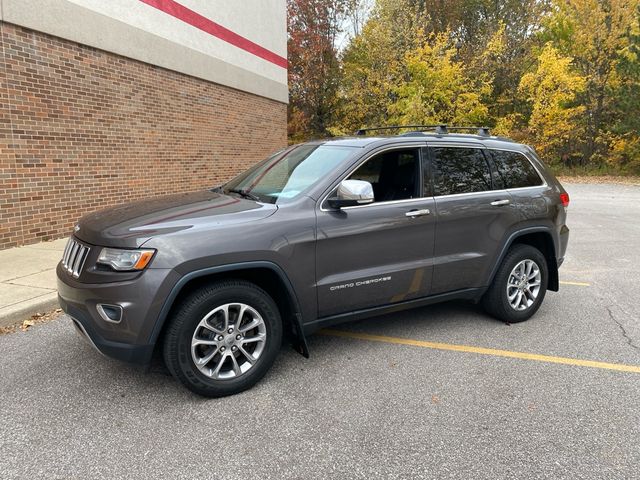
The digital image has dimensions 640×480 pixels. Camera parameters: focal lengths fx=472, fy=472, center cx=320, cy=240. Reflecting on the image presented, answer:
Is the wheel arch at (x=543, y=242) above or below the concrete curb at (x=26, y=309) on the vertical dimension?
above

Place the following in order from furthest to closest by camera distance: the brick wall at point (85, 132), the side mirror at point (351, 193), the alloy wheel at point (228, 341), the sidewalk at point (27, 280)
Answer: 1. the brick wall at point (85, 132)
2. the sidewalk at point (27, 280)
3. the side mirror at point (351, 193)
4. the alloy wheel at point (228, 341)

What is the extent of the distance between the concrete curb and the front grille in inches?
60.0

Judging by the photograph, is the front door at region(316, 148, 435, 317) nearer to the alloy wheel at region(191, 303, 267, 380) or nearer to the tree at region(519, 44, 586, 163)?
the alloy wheel at region(191, 303, 267, 380)

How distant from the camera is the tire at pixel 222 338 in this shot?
9.78ft

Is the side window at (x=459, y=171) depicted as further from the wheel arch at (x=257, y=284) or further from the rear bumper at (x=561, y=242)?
the wheel arch at (x=257, y=284)

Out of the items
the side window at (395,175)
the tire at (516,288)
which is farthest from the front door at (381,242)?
the tire at (516,288)

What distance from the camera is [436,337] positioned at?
4191mm

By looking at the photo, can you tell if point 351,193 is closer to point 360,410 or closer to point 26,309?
point 360,410

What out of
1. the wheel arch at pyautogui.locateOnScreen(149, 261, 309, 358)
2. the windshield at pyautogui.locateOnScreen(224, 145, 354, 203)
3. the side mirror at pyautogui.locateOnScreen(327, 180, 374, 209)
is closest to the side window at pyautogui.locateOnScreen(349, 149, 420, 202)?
the windshield at pyautogui.locateOnScreen(224, 145, 354, 203)

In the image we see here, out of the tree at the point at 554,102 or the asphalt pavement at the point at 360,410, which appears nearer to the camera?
the asphalt pavement at the point at 360,410

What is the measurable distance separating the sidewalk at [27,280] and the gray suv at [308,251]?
1590mm

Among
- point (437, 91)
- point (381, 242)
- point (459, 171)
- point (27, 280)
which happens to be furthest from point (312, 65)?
point (381, 242)

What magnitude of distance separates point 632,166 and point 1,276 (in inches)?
1163

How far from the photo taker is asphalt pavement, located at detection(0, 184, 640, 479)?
250 cm
